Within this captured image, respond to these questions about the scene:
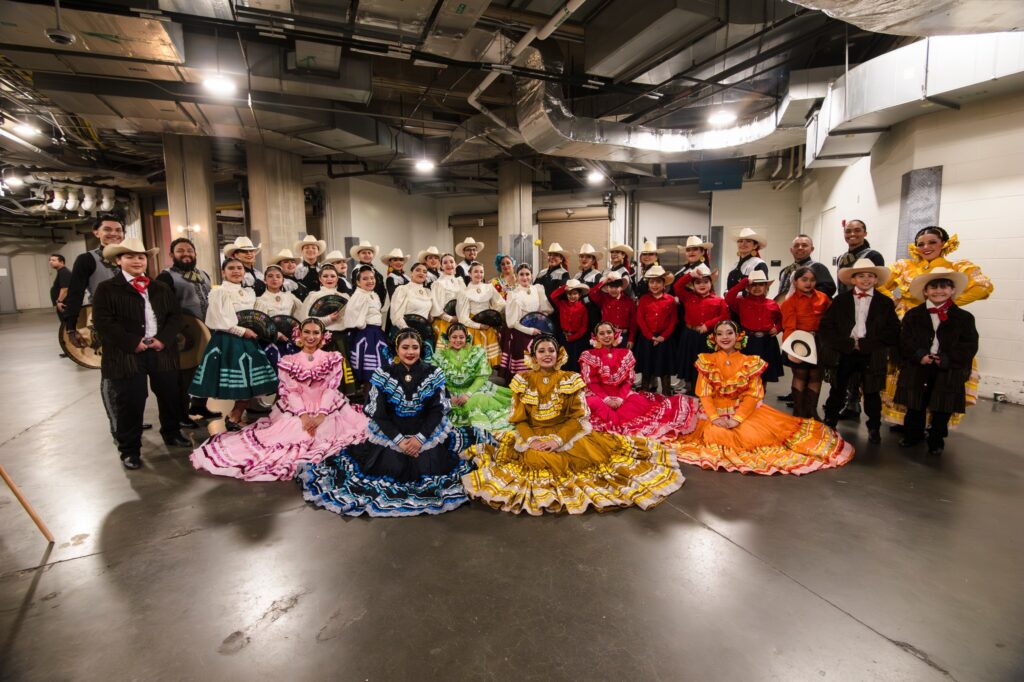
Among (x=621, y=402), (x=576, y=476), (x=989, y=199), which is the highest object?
(x=989, y=199)

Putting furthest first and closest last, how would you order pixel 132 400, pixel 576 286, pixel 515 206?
1. pixel 515 206
2. pixel 576 286
3. pixel 132 400

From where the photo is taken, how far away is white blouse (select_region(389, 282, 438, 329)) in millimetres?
5543

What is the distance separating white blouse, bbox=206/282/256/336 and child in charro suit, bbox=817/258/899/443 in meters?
5.05

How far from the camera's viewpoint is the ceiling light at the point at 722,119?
791cm

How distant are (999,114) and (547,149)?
5.27 m

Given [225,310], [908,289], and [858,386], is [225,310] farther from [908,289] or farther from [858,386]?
[908,289]

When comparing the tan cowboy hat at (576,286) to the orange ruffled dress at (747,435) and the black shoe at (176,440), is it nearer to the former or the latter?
the orange ruffled dress at (747,435)

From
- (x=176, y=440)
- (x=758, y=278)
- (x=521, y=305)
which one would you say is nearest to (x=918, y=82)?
(x=758, y=278)

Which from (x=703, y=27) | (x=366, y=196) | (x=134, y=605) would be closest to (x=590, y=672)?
(x=134, y=605)

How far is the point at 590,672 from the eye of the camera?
5.86ft

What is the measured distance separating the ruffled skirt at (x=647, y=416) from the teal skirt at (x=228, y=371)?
117 inches

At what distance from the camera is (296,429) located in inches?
153

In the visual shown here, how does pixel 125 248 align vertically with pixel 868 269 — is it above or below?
above

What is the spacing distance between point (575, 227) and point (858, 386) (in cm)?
994
